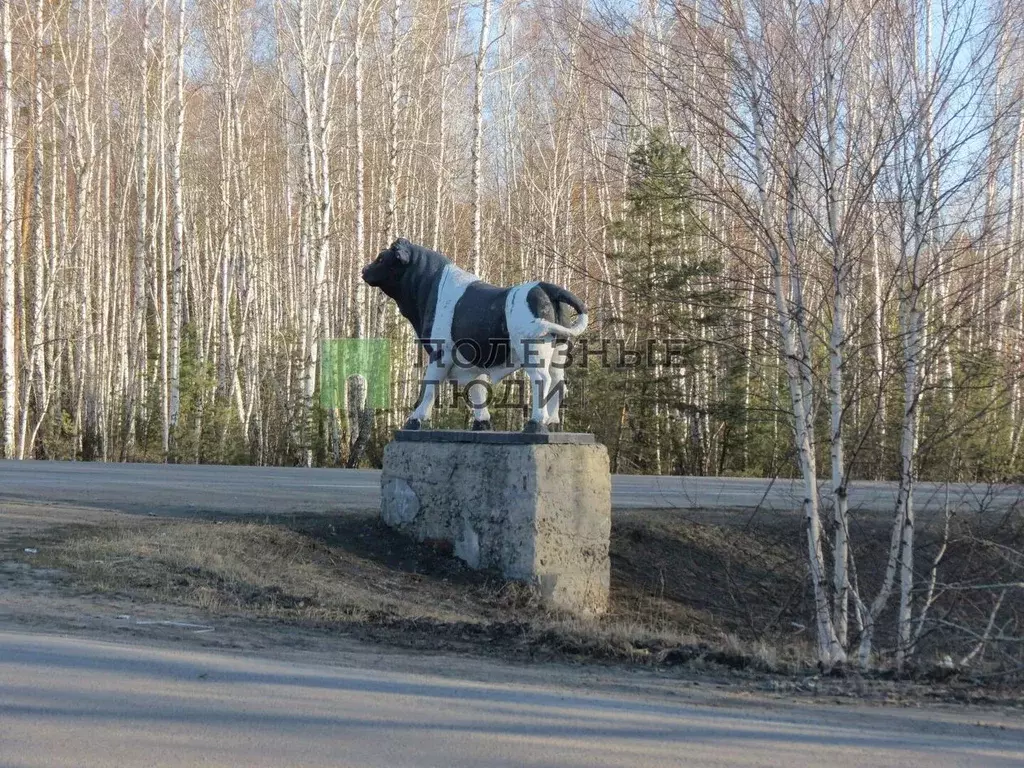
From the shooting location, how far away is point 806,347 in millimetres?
9125

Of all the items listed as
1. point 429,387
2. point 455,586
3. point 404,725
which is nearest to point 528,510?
point 455,586

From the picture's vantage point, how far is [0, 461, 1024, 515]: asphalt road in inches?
552

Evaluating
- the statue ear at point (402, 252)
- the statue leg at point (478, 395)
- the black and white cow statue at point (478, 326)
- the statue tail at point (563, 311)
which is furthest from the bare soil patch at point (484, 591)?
the statue ear at point (402, 252)

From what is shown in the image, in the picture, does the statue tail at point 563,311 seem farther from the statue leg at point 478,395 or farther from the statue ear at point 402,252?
the statue ear at point 402,252

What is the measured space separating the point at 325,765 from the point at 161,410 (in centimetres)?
2896

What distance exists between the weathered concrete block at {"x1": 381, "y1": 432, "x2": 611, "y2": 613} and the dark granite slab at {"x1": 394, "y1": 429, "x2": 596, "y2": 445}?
16mm

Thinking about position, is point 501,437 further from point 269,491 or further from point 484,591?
point 269,491

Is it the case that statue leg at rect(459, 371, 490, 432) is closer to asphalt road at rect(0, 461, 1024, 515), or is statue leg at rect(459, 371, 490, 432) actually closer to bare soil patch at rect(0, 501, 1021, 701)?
bare soil patch at rect(0, 501, 1021, 701)

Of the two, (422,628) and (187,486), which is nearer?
(422,628)

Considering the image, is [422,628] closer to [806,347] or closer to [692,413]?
[806,347]

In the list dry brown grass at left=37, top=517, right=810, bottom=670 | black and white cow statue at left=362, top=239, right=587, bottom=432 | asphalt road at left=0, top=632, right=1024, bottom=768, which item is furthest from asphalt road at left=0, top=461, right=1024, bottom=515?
asphalt road at left=0, top=632, right=1024, bottom=768

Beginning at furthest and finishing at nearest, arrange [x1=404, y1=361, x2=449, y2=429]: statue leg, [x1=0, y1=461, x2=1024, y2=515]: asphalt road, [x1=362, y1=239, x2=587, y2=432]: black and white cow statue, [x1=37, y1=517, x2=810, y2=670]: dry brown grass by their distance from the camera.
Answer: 1. [x1=0, y1=461, x2=1024, y2=515]: asphalt road
2. [x1=404, y1=361, x2=449, y2=429]: statue leg
3. [x1=362, y1=239, x2=587, y2=432]: black and white cow statue
4. [x1=37, y1=517, x2=810, y2=670]: dry brown grass

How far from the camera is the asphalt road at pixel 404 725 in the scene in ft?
15.8

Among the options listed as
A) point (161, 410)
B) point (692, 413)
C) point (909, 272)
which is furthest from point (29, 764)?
point (161, 410)
